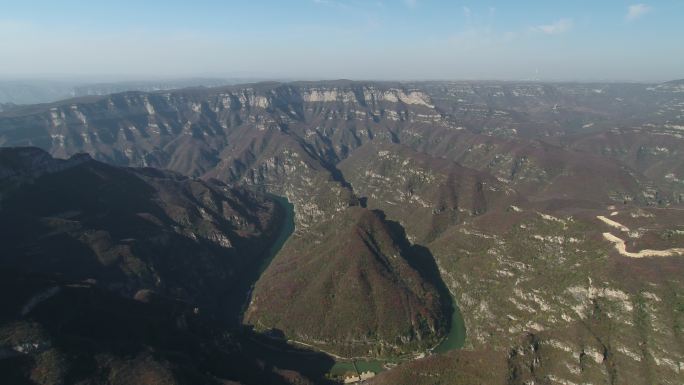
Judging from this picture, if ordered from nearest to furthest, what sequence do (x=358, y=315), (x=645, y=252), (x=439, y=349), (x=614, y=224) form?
(x=645, y=252), (x=439, y=349), (x=358, y=315), (x=614, y=224)

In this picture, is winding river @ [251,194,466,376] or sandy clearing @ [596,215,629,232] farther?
sandy clearing @ [596,215,629,232]

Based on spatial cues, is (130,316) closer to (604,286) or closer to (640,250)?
(604,286)

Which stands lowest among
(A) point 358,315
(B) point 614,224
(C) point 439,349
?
(C) point 439,349

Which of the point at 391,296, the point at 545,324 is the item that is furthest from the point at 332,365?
the point at 545,324

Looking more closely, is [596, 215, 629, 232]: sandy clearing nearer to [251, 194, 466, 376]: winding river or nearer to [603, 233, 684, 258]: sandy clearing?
[603, 233, 684, 258]: sandy clearing

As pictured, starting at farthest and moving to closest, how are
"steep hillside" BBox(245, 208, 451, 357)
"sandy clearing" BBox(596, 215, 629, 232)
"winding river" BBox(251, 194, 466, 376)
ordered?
"sandy clearing" BBox(596, 215, 629, 232) → "steep hillside" BBox(245, 208, 451, 357) → "winding river" BBox(251, 194, 466, 376)

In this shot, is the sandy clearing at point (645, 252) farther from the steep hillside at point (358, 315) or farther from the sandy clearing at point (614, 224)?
the steep hillside at point (358, 315)

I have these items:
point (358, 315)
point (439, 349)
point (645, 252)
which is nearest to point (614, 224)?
point (645, 252)

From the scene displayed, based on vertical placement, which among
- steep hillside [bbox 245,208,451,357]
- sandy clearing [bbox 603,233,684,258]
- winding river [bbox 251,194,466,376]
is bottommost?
winding river [bbox 251,194,466,376]

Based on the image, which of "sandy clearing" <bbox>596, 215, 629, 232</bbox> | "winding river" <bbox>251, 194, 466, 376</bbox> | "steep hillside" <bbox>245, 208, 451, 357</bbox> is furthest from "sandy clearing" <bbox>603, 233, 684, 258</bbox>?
"steep hillside" <bbox>245, 208, 451, 357</bbox>

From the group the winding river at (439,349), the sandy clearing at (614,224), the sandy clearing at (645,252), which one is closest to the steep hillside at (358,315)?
the winding river at (439,349)

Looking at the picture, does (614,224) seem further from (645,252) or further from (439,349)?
(439,349)
